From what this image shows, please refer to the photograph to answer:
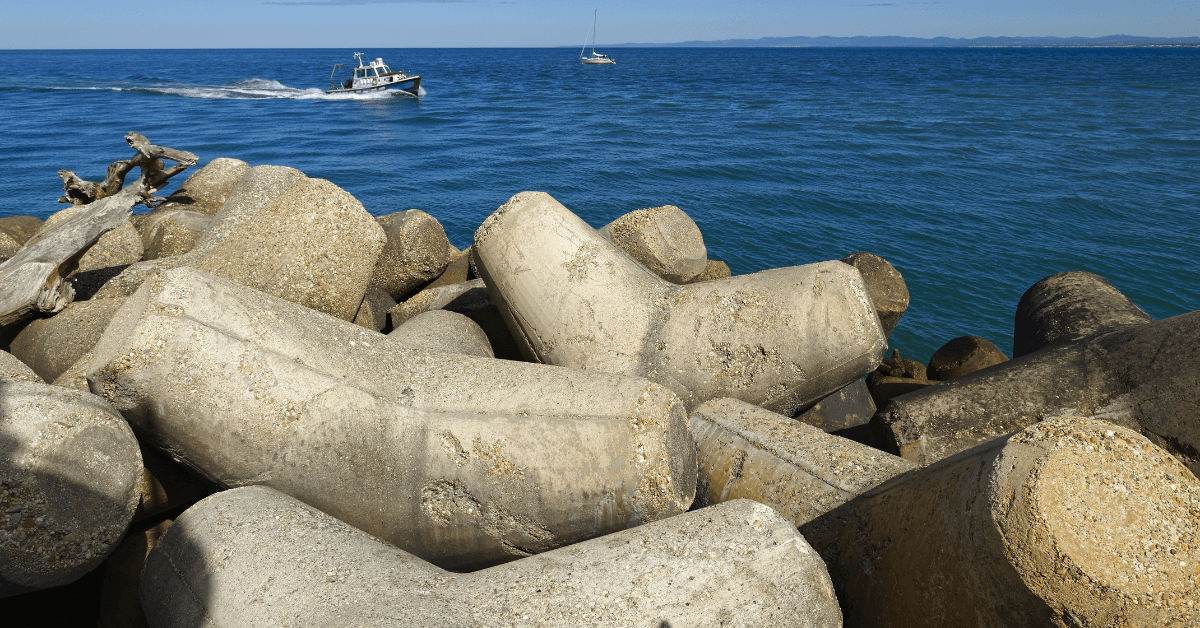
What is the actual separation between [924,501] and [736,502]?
1.86 feet

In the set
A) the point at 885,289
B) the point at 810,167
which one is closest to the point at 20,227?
the point at 885,289

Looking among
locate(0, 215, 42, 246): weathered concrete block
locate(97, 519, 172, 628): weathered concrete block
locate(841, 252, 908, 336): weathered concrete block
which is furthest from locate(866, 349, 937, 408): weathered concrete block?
locate(0, 215, 42, 246): weathered concrete block

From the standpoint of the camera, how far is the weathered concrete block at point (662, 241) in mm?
4441

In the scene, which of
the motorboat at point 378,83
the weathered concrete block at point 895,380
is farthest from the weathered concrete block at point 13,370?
the motorboat at point 378,83

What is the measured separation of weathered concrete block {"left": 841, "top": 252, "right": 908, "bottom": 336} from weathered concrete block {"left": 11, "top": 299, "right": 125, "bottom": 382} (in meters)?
4.55

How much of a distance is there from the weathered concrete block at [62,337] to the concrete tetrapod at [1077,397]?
13.8ft

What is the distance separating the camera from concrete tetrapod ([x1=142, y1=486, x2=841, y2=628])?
1921 mm

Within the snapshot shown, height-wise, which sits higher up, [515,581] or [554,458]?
[554,458]

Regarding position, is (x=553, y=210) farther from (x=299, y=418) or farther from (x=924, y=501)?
(x=924, y=501)

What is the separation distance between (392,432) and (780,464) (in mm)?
1527

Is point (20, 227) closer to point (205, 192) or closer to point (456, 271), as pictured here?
point (205, 192)

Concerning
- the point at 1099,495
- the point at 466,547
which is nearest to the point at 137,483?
the point at 466,547

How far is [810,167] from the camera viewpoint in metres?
17.1

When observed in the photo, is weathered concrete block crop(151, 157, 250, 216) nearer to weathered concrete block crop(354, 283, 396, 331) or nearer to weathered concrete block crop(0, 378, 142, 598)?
weathered concrete block crop(354, 283, 396, 331)
